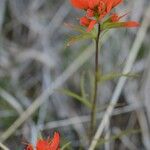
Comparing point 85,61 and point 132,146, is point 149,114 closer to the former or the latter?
point 132,146

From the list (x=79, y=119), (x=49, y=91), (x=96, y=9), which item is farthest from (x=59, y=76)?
(x=96, y=9)

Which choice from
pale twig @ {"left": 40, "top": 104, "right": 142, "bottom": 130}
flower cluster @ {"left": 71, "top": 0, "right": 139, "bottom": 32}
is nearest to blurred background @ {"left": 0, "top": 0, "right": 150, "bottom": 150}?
pale twig @ {"left": 40, "top": 104, "right": 142, "bottom": 130}

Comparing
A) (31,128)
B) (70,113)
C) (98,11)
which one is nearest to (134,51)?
(70,113)

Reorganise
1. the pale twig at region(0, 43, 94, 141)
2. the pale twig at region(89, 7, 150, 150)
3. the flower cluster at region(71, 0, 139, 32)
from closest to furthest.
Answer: the flower cluster at region(71, 0, 139, 32) → the pale twig at region(89, 7, 150, 150) → the pale twig at region(0, 43, 94, 141)

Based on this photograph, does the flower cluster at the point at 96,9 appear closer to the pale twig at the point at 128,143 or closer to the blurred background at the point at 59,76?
the blurred background at the point at 59,76

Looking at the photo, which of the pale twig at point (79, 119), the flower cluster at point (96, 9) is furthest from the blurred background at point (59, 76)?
the flower cluster at point (96, 9)

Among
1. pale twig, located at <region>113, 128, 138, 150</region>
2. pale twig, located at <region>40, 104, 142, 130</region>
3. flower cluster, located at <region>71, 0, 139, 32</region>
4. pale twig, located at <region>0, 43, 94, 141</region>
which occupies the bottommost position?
pale twig, located at <region>113, 128, 138, 150</region>

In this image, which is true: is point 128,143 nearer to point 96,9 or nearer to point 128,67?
point 128,67

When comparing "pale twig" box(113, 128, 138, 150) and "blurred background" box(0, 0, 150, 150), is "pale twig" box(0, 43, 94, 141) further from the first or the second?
"pale twig" box(113, 128, 138, 150)
